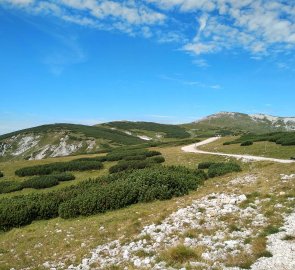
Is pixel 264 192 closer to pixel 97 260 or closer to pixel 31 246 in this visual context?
pixel 97 260

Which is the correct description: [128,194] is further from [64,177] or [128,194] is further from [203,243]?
[64,177]

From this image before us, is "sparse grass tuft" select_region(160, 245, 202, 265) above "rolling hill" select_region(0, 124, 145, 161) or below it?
below

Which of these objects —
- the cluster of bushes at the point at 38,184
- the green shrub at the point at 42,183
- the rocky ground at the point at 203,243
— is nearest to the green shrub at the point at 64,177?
the cluster of bushes at the point at 38,184

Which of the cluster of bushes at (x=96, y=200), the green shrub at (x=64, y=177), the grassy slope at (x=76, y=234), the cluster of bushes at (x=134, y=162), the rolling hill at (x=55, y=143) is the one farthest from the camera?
the rolling hill at (x=55, y=143)

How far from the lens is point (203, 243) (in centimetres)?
1279

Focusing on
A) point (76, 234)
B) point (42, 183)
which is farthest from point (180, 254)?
point (42, 183)

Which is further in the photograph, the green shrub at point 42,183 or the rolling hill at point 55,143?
the rolling hill at point 55,143

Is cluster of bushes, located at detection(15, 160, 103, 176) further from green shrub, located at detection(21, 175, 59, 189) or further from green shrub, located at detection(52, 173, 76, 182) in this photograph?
green shrub, located at detection(21, 175, 59, 189)

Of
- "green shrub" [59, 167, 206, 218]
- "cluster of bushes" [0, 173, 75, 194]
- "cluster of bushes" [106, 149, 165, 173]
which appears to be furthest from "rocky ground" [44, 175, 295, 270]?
"cluster of bushes" [106, 149, 165, 173]

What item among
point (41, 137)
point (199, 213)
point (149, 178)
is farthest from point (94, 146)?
point (199, 213)

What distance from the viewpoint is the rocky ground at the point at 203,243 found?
1108 centimetres

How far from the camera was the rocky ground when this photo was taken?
11078 mm

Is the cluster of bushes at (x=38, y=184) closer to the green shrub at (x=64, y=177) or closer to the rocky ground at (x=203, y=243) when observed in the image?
the green shrub at (x=64, y=177)

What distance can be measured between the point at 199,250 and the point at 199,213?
4.60 metres
